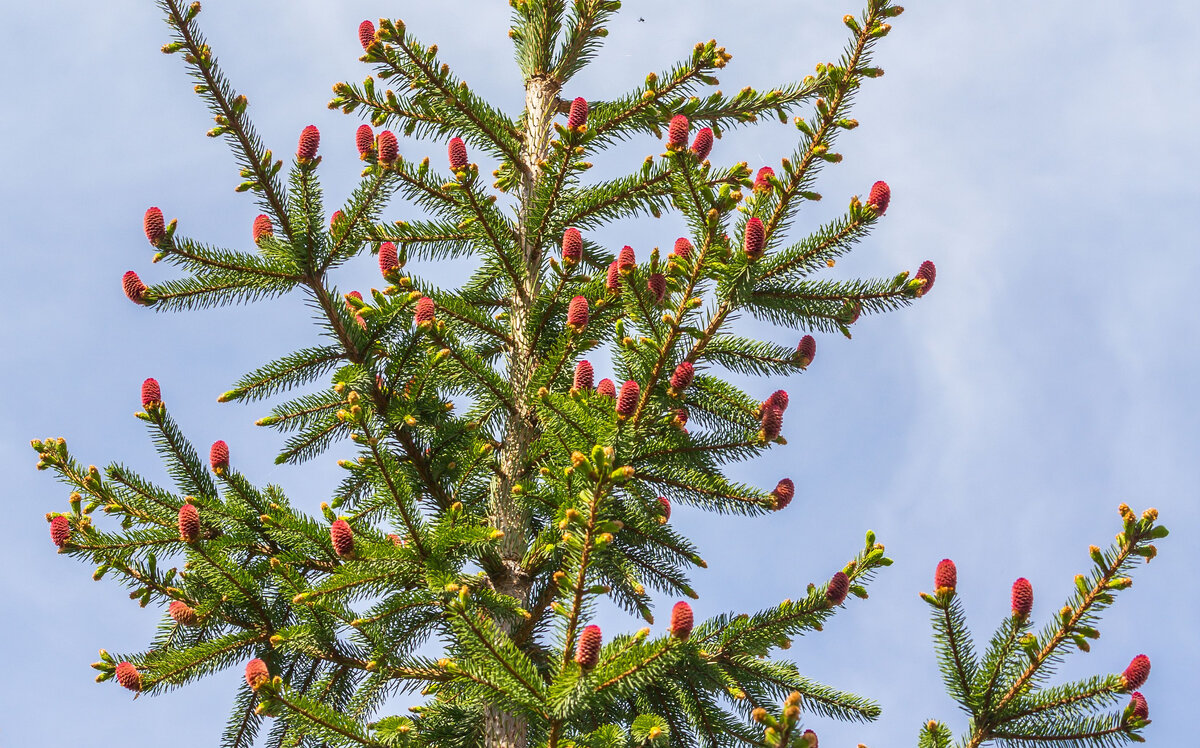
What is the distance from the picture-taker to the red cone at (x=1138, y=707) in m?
3.46

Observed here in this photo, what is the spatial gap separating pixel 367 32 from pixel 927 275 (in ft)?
11.5

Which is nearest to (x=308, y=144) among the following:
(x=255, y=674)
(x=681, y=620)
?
(x=255, y=674)

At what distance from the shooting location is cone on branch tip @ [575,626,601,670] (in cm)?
345

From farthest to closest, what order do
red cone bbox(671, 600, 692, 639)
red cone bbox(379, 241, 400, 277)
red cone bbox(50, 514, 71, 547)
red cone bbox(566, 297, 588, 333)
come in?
red cone bbox(379, 241, 400, 277), red cone bbox(50, 514, 71, 547), red cone bbox(566, 297, 588, 333), red cone bbox(671, 600, 692, 639)

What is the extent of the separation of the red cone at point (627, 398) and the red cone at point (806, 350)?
1.30 meters

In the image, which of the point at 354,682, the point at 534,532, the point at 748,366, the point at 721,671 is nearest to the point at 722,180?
the point at 748,366

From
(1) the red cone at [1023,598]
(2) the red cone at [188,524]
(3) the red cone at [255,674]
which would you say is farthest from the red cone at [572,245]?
(1) the red cone at [1023,598]

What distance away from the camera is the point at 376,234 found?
19.3 ft

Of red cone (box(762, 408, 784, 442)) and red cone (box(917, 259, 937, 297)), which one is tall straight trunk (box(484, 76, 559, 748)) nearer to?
red cone (box(762, 408, 784, 442))

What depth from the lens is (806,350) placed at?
4.92 m

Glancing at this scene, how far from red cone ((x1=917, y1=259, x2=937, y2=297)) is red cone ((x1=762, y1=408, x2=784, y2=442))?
2.69ft

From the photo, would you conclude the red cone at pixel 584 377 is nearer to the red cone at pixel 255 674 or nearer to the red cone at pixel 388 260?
the red cone at pixel 388 260

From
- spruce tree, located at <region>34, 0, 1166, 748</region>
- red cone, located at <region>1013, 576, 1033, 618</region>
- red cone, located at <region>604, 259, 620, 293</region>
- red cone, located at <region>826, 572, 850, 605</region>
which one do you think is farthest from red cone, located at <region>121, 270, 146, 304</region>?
red cone, located at <region>1013, 576, 1033, 618</region>

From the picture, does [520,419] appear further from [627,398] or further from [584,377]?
[627,398]
